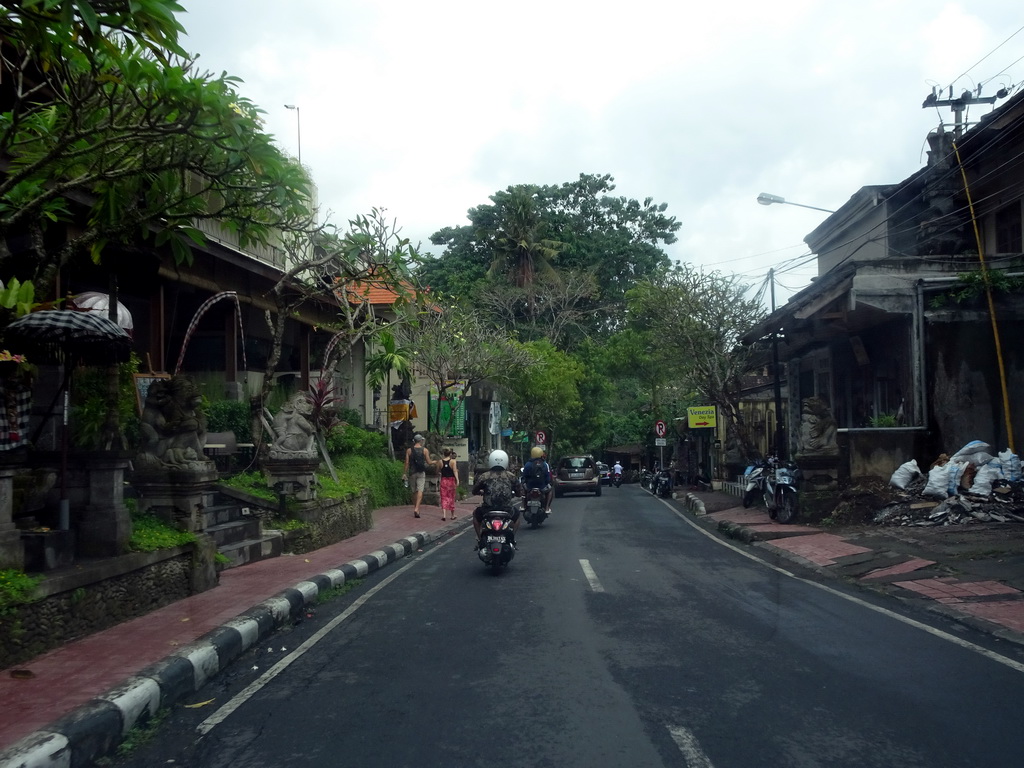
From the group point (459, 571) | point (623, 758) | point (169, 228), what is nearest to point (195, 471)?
point (169, 228)

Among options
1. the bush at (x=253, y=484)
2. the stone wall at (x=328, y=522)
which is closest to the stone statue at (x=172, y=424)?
the bush at (x=253, y=484)

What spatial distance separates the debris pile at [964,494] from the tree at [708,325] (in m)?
11.2

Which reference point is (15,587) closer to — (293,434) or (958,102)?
(293,434)

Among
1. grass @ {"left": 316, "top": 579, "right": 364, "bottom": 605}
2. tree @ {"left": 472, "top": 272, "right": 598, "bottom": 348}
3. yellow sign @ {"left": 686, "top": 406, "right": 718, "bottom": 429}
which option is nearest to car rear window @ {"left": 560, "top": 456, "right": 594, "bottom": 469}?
yellow sign @ {"left": 686, "top": 406, "right": 718, "bottom": 429}

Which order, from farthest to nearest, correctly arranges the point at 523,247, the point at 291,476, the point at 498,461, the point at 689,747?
the point at 523,247
the point at 291,476
the point at 498,461
the point at 689,747

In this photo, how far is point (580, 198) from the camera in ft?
148

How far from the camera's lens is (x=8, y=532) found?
6891 mm

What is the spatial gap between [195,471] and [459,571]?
3937 mm

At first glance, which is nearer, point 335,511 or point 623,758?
point 623,758

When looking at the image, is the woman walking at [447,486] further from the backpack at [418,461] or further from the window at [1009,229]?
the window at [1009,229]

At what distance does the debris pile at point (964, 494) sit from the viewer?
547 inches

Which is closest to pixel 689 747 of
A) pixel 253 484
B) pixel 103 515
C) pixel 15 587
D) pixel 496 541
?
pixel 15 587

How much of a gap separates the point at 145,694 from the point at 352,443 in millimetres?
14989

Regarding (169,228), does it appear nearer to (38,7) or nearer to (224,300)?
(38,7)
